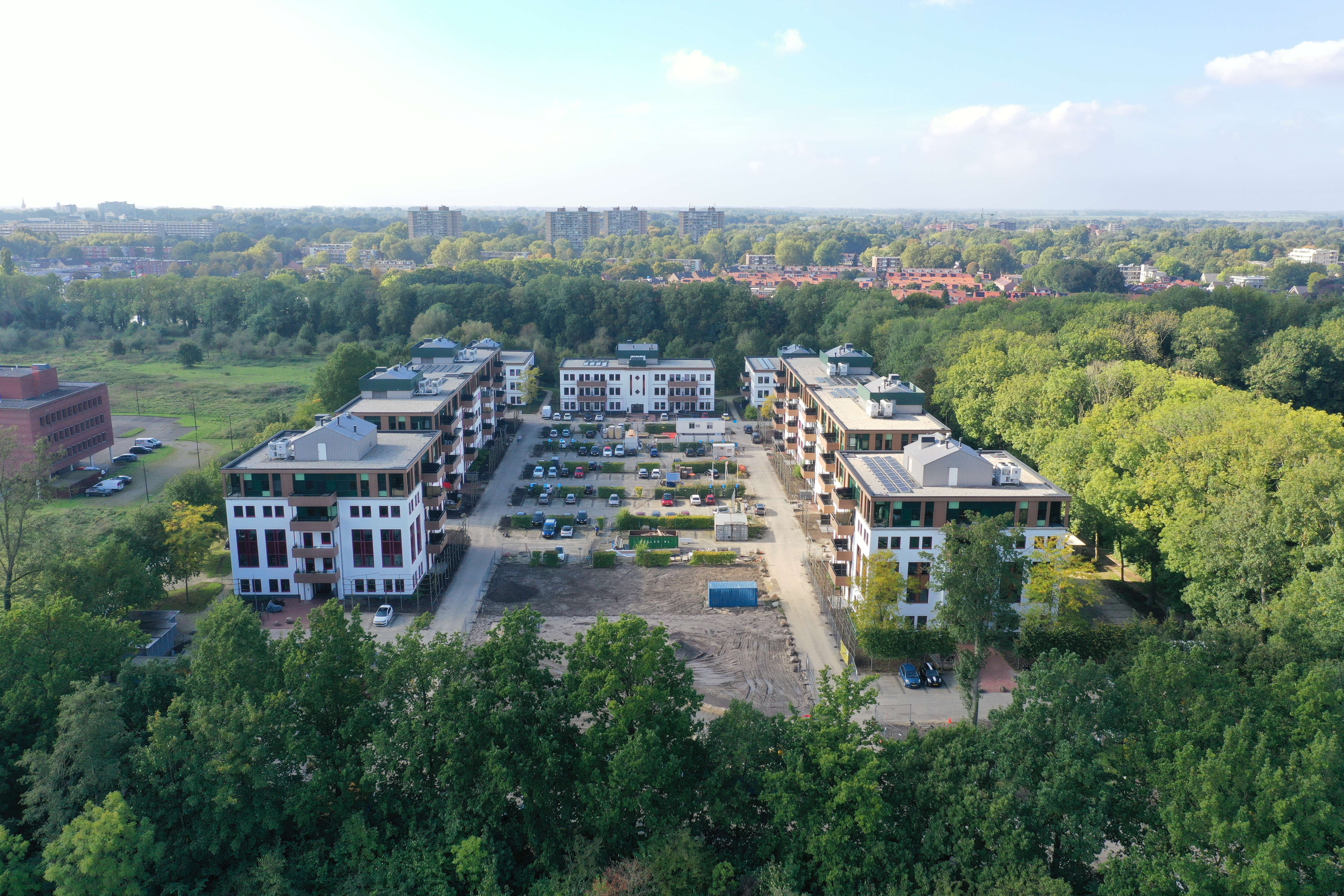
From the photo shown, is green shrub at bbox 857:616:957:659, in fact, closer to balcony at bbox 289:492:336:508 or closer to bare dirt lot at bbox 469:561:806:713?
bare dirt lot at bbox 469:561:806:713

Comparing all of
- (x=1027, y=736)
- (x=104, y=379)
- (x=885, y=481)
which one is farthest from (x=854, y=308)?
(x=104, y=379)

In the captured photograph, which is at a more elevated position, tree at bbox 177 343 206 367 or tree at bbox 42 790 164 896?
tree at bbox 177 343 206 367

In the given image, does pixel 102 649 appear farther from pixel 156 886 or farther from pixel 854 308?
pixel 854 308

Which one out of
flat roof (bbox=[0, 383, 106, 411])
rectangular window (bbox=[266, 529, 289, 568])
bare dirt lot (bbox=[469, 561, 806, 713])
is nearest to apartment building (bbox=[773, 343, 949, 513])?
bare dirt lot (bbox=[469, 561, 806, 713])

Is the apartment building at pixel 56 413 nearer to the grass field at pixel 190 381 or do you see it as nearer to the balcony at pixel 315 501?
the grass field at pixel 190 381

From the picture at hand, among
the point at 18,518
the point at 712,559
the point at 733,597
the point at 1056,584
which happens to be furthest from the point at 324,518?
the point at 1056,584

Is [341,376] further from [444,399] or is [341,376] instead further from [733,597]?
[733,597]
